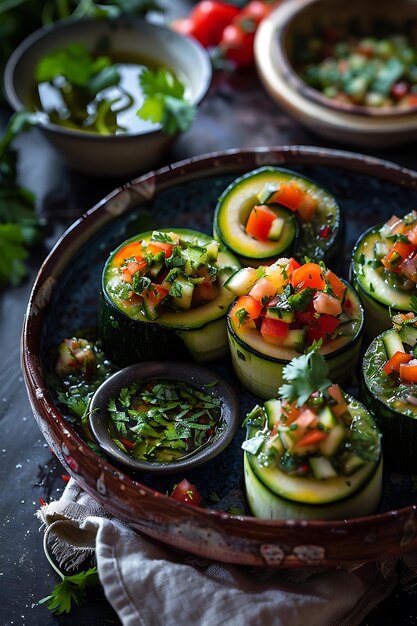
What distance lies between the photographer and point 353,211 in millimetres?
3307

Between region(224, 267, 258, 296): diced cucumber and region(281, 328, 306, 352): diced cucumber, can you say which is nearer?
region(281, 328, 306, 352): diced cucumber

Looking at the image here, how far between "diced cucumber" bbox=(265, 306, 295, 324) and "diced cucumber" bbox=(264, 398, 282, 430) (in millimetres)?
277

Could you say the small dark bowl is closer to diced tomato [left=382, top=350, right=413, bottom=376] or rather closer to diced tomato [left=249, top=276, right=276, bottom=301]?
diced tomato [left=249, top=276, right=276, bottom=301]

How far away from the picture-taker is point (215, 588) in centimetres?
235

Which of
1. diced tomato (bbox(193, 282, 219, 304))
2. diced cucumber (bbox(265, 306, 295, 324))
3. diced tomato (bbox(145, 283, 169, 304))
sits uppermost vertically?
diced tomato (bbox(145, 283, 169, 304))

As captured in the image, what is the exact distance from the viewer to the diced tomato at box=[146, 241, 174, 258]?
9.09 ft

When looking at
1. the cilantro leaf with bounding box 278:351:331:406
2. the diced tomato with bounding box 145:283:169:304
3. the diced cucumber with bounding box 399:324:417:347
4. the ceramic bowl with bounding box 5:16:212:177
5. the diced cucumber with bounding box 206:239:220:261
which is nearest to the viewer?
the cilantro leaf with bounding box 278:351:331:406

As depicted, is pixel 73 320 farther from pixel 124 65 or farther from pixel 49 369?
pixel 124 65

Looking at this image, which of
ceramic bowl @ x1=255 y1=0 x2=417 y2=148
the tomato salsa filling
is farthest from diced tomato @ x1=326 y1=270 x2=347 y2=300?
ceramic bowl @ x1=255 y1=0 x2=417 y2=148

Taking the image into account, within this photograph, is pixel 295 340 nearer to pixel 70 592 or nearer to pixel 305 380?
pixel 305 380

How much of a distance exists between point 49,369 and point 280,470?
0.97 metres

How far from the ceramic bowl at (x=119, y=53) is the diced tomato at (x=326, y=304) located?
1.57 m

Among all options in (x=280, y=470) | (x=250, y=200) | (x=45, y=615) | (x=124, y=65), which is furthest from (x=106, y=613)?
(x=124, y=65)

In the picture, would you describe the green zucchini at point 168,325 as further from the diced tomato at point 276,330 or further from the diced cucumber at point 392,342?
the diced cucumber at point 392,342
